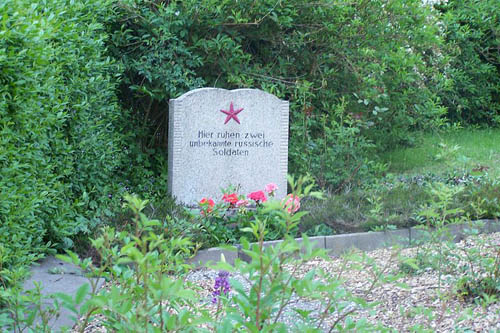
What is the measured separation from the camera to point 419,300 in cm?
362

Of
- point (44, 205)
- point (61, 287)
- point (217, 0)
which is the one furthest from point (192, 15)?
point (61, 287)

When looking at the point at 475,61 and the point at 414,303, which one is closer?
the point at 414,303

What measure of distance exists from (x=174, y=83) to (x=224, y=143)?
1.14m

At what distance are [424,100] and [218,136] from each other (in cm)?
358

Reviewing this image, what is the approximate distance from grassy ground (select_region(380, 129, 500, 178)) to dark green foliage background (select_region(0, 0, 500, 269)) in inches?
12.1

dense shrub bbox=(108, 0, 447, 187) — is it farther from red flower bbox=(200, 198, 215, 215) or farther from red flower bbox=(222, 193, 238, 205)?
red flower bbox=(200, 198, 215, 215)

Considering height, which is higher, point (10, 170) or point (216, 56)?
point (216, 56)

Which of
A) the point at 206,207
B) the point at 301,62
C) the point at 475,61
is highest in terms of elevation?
the point at 475,61

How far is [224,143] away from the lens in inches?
242

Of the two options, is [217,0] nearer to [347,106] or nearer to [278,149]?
[278,149]

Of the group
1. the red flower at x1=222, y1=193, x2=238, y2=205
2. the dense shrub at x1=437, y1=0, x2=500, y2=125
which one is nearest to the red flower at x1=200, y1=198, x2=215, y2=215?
the red flower at x1=222, y1=193, x2=238, y2=205

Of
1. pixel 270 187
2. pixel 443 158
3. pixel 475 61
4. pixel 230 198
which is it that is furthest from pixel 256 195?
pixel 475 61

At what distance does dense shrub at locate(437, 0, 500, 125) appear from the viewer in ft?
41.1

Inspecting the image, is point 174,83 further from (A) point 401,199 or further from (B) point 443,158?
(B) point 443,158
